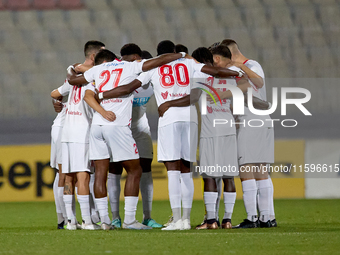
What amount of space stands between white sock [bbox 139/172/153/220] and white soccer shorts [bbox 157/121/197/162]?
698 mm

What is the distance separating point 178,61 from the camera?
4785mm

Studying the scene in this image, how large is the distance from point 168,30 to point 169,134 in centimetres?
693

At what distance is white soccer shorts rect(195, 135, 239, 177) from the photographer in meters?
4.77

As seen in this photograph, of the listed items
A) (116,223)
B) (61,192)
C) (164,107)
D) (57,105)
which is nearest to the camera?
(164,107)

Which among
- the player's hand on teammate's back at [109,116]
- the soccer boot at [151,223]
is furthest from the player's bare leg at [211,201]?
the player's hand on teammate's back at [109,116]

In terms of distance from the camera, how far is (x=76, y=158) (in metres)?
4.96

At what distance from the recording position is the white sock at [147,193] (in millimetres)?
5293

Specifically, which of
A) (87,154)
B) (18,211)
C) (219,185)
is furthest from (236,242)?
(18,211)

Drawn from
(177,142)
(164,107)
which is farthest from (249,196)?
(164,107)

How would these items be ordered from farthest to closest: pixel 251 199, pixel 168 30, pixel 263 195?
1. pixel 168 30
2. pixel 263 195
3. pixel 251 199

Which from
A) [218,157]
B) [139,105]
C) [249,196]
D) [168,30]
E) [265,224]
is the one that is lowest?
[265,224]

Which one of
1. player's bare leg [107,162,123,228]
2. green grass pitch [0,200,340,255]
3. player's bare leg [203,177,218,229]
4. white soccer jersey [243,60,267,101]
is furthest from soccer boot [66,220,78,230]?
white soccer jersey [243,60,267,101]

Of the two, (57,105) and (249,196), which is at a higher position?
(57,105)

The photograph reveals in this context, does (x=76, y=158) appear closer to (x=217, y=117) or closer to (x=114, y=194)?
(x=114, y=194)
